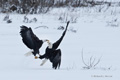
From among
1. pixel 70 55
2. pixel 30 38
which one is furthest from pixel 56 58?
pixel 70 55

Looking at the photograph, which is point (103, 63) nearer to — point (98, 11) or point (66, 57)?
point (66, 57)

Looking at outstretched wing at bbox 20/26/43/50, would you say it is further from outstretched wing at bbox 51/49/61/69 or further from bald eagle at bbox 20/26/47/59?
outstretched wing at bbox 51/49/61/69

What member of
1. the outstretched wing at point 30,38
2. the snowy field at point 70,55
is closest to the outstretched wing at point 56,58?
the snowy field at point 70,55

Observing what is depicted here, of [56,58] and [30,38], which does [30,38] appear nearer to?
[30,38]

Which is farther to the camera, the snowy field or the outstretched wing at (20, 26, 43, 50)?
the outstretched wing at (20, 26, 43, 50)

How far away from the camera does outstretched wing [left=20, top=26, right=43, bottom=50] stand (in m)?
2.26

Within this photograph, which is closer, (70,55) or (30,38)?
(30,38)

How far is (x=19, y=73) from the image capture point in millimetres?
1902

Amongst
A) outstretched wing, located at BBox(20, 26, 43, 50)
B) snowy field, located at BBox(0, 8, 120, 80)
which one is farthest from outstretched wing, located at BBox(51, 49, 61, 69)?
outstretched wing, located at BBox(20, 26, 43, 50)

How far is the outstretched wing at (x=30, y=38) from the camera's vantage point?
2.26m

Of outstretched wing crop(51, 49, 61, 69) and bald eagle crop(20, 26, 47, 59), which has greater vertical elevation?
bald eagle crop(20, 26, 47, 59)

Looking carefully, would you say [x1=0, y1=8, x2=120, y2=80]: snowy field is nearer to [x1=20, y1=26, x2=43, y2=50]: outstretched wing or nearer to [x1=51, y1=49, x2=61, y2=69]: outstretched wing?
[x1=51, y1=49, x2=61, y2=69]: outstretched wing

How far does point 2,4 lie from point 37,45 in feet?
17.8

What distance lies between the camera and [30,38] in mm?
2271
